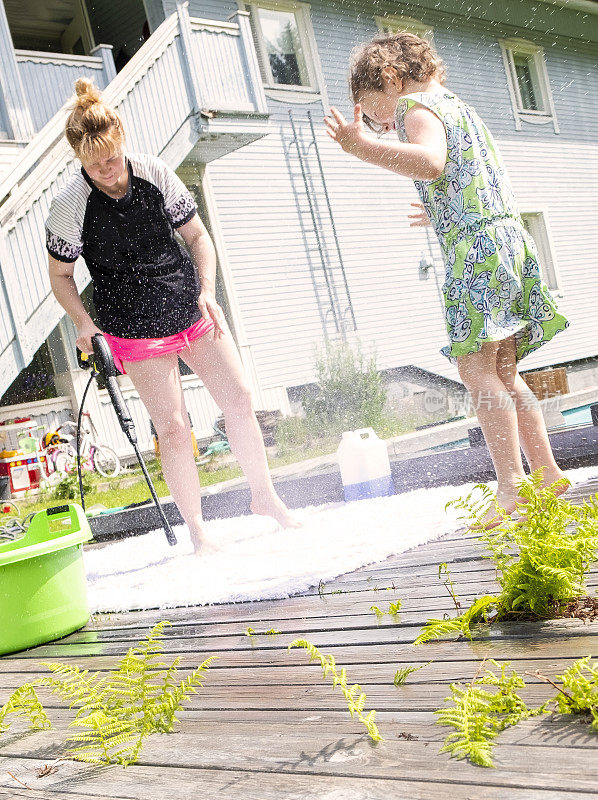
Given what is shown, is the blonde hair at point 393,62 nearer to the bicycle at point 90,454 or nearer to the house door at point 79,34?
the bicycle at point 90,454

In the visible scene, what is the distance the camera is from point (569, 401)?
22.0 feet

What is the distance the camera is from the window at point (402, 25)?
8.98m

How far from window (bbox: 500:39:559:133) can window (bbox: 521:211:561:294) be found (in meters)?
0.99

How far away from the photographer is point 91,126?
254 centimetres

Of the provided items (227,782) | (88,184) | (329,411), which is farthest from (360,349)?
(227,782)

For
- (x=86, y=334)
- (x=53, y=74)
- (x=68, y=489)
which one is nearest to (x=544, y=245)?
(x=53, y=74)

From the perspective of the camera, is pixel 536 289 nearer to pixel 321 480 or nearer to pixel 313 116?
pixel 321 480

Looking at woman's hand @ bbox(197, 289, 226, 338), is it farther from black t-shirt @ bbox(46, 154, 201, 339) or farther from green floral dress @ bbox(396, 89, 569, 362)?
green floral dress @ bbox(396, 89, 569, 362)

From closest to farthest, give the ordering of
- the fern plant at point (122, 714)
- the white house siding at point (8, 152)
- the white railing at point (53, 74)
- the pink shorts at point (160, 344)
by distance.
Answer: the fern plant at point (122, 714) → the pink shorts at point (160, 344) → the white house siding at point (8, 152) → the white railing at point (53, 74)

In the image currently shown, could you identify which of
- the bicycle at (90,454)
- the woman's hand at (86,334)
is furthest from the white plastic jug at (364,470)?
the bicycle at (90,454)

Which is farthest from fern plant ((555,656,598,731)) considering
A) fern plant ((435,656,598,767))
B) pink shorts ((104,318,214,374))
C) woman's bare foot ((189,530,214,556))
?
pink shorts ((104,318,214,374))

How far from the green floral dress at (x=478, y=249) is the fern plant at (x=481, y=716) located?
1.22 metres

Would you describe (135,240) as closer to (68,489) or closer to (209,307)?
(209,307)

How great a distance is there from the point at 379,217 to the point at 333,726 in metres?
8.02
